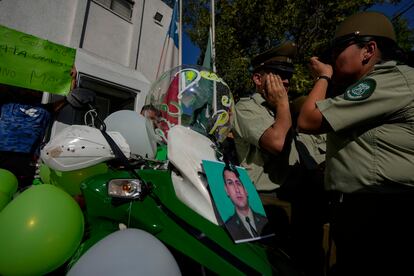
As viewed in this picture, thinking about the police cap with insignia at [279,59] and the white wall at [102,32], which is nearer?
the police cap with insignia at [279,59]

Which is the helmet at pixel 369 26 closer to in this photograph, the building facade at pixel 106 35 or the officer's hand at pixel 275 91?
the officer's hand at pixel 275 91

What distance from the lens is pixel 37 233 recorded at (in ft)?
3.99

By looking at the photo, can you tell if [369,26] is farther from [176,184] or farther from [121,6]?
[121,6]

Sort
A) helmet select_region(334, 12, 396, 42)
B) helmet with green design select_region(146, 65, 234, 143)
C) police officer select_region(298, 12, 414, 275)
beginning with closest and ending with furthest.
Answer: police officer select_region(298, 12, 414, 275), helmet select_region(334, 12, 396, 42), helmet with green design select_region(146, 65, 234, 143)

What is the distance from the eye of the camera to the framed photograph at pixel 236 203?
0.99 meters

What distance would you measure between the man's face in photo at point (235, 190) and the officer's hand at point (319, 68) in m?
0.81

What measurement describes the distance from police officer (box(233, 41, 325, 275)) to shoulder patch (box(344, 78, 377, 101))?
14.3 inches

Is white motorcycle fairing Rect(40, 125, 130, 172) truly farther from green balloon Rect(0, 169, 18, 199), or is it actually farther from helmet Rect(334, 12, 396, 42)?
helmet Rect(334, 12, 396, 42)

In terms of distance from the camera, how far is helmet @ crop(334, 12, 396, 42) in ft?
4.12

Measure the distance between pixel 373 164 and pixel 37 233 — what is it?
156 centimetres

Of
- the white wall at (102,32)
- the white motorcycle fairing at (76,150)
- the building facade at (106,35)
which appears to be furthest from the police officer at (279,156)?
the white wall at (102,32)

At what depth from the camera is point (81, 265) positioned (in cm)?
97

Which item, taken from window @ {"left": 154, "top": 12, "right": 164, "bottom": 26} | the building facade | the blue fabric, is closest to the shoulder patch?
the blue fabric

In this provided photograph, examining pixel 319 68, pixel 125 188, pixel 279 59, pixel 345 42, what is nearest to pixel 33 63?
pixel 125 188
